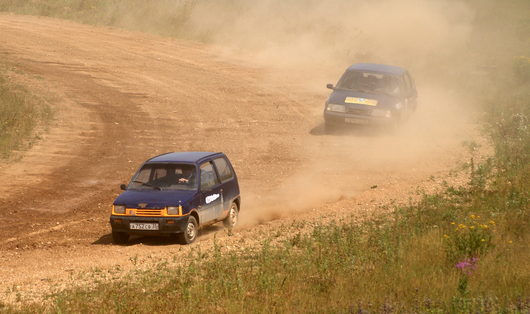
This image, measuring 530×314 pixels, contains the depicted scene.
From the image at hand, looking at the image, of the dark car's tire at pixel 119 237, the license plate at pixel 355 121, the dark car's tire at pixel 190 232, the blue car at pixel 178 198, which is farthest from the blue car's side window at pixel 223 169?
the license plate at pixel 355 121

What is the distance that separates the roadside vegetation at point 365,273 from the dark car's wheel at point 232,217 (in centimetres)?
149

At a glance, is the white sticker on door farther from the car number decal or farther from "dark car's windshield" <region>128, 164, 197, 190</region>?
the car number decal

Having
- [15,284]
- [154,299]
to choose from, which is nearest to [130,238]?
[15,284]

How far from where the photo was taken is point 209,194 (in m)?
15.0

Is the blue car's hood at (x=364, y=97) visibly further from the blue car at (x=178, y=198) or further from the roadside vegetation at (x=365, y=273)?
the roadside vegetation at (x=365, y=273)

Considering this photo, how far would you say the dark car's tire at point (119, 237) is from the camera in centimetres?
1432

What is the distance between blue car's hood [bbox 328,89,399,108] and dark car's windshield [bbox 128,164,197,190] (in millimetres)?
10247

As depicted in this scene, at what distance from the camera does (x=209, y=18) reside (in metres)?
42.9

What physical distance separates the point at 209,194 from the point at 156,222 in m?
1.34

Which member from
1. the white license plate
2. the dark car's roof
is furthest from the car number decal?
the white license plate

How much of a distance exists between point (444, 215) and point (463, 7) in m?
35.6

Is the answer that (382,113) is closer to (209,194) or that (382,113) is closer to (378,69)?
(378,69)

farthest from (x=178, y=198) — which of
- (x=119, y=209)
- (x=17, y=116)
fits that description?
(x=17, y=116)

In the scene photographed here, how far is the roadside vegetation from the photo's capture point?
9.60 meters
